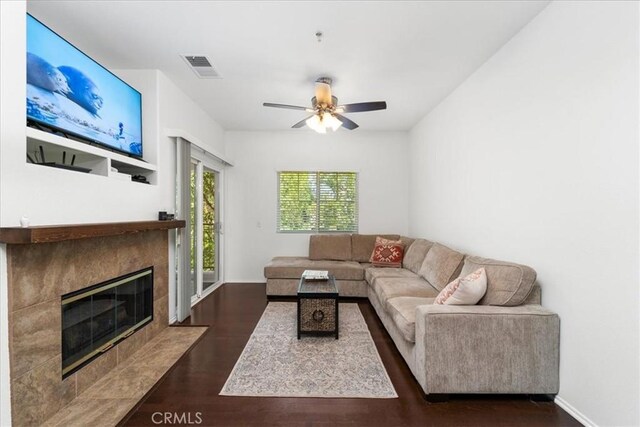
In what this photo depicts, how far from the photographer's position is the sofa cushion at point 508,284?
7.04 ft

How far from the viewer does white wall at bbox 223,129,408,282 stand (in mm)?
5406

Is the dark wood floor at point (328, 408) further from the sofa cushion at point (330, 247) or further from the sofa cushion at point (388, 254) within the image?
the sofa cushion at point (330, 247)

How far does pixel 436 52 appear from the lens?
271 centimetres

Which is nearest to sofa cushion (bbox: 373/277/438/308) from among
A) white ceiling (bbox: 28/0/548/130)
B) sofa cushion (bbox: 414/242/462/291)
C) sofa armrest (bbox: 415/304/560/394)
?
sofa cushion (bbox: 414/242/462/291)

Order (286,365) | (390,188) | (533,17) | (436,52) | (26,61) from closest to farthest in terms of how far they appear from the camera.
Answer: (26,61), (533,17), (286,365), (436,52), (390,188)

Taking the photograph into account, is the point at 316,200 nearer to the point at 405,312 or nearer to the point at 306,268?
the point at 306,268

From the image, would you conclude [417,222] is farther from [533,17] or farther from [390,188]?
[533,17]

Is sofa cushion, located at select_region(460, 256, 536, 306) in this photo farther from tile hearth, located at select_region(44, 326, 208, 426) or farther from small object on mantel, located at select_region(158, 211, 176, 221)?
small object on mantel, located at select_region(158, 211, 176, 221)

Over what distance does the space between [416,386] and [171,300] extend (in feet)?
9.27

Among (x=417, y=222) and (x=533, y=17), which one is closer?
(x=533, y=17)

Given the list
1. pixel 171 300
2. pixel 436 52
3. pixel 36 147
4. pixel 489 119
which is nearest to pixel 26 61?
pixel 36 147

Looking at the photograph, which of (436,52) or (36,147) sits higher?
(436,52)

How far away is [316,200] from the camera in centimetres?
548

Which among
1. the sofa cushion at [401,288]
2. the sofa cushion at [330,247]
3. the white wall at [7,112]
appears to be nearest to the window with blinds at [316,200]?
the sofa cushion at [330,247]
